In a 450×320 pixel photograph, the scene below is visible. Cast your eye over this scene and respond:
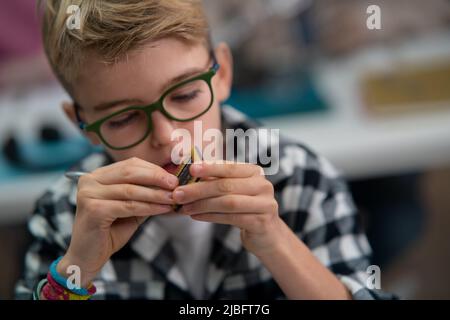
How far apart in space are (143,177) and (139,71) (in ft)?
0.46

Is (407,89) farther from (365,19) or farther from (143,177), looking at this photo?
(143,177)

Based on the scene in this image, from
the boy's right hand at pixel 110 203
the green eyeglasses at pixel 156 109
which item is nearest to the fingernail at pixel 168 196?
the boy's right hand at pixel 110 203

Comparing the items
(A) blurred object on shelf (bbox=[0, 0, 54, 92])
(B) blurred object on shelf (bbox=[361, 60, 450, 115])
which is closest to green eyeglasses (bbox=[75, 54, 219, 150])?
(B) blurred object on shelf (bbox=[361, 60, 450, 115])

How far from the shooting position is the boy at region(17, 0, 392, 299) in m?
0.58

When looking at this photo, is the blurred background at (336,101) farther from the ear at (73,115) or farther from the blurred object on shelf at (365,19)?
the ear at (73,115)

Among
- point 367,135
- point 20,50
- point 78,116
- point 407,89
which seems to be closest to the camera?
point 78,116

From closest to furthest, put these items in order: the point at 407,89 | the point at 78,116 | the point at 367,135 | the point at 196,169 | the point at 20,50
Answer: the point at 196,169 → the point at 78,116 → the point at 367,135 → the point at 407,89 → the point at 20,50

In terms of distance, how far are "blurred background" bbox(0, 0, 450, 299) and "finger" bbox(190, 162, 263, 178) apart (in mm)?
582

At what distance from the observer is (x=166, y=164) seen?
2.13 ft

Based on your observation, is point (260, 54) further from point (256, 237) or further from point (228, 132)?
point (256, 237)

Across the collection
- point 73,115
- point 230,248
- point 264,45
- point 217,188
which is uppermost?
point 264,45

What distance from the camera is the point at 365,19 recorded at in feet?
4.52

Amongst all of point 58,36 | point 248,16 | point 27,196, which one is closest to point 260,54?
point 248,16

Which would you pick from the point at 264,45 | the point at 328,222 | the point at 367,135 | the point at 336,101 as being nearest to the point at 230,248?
the point at 328,222
